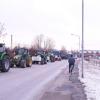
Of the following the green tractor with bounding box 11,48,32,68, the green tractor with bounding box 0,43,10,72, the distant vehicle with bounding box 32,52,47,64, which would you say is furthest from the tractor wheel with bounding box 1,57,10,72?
the distant vehicle with bounding box 32,52,47,64

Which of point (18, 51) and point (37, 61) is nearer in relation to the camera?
point (18, 51)

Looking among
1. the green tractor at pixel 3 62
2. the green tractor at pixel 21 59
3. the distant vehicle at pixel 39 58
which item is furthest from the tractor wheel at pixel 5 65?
the distant vehicle at pixel 39 58

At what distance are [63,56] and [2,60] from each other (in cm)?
8283

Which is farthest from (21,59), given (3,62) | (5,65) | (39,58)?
(39,58)

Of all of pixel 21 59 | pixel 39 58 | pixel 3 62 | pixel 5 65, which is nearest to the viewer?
pixel 3 62

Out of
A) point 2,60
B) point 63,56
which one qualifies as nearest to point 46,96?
point 2,60

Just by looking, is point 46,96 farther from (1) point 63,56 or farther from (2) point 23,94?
(1) point 63,56

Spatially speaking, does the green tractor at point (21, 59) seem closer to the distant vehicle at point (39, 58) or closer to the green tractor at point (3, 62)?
the green tractor at point (3, 62)

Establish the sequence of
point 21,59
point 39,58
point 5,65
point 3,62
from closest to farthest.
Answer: point 3,62 < point 5,65 < point 21,59 < point 39,58

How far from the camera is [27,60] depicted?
154ft

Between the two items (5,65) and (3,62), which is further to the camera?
(5,65)

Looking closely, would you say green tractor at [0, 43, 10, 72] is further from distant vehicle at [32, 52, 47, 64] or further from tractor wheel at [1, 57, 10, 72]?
distant vehicle at [32, 52, 47, 64]

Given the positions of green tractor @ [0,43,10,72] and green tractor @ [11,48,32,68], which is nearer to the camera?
green tractor @ [0,43,10,72]

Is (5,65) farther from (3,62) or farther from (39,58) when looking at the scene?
(39,58)
